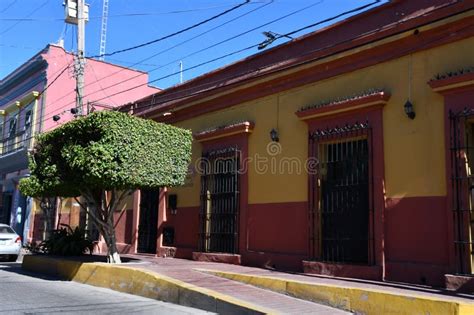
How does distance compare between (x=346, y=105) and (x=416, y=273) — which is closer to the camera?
(x=416, y=273)

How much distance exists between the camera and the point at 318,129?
10.8 metres

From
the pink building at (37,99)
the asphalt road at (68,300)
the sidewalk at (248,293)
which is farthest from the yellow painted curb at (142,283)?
the pink building at (37,99)

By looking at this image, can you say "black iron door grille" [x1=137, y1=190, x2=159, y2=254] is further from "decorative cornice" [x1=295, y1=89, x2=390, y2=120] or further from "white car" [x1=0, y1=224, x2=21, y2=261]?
"decorative cornice" [x1=295, y1=89, x2=390, y2=120]

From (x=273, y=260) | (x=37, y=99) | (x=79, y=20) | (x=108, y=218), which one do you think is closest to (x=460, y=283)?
(x=273, y=260)

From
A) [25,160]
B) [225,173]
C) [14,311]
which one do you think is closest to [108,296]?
[14,311]

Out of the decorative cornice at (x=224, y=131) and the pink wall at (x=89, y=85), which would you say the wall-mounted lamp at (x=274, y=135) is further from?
the pink wall at (x=89, y=85)

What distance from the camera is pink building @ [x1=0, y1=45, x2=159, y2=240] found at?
2291cm

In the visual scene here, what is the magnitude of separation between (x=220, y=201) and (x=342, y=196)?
3.94 m

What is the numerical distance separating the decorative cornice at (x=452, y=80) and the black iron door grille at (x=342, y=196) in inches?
Result: 61.2

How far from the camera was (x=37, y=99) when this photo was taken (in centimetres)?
2339

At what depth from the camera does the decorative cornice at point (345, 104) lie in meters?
9.61

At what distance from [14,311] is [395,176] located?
6775 mm

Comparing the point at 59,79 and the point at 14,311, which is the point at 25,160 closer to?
the point at 59,79

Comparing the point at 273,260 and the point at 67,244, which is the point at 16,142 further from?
the point at 273,260
